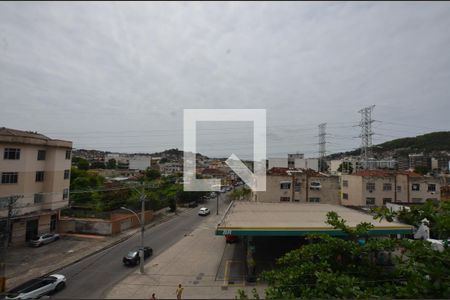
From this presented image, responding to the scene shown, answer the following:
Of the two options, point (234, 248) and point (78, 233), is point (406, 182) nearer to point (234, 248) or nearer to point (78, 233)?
point (234, 248)

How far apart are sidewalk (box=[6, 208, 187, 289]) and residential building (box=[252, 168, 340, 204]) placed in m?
14.2

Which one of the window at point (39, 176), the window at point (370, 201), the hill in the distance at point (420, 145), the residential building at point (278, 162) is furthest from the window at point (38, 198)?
the hill in the distance at point (420, 145)

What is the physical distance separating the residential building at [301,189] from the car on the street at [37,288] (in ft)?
66.4

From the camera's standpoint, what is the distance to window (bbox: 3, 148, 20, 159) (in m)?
18.9

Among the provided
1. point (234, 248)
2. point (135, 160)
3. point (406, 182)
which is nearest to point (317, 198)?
point (406, 182)

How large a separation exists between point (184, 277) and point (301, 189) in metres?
18.3

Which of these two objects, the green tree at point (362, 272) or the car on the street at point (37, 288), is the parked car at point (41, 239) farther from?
the green tree at point (362, 272)

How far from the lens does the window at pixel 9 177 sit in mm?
18766

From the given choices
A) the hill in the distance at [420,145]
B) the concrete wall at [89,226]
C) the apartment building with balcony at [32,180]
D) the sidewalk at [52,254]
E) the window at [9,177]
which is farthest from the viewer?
the hill in the distance at [420,145]

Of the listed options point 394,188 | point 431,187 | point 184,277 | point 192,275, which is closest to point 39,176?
point 184,277

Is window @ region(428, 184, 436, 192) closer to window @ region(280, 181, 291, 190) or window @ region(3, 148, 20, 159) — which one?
window @ region(280, 181, 291, 190)

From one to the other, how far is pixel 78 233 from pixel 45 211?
128 inches

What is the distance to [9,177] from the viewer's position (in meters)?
19.1

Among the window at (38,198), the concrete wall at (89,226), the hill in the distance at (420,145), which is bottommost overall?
the concrete wall at (89,226)
